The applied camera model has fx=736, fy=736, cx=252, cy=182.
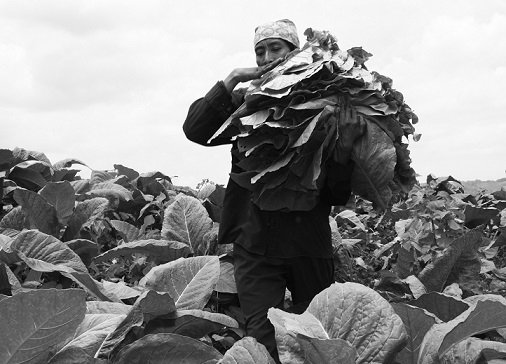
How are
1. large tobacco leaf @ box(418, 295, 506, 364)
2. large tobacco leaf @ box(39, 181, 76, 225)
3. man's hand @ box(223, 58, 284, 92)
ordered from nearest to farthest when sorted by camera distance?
large tobacco leaf @ box(418, 295, 506, 364) < man's hand @ box(223, 58, 284, 92) < large tobacco leaf @ box(39, 181, 76, 225)

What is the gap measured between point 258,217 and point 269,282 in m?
0.31

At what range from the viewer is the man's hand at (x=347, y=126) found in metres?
2.94

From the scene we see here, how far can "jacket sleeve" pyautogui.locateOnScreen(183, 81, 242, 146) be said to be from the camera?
3.52m

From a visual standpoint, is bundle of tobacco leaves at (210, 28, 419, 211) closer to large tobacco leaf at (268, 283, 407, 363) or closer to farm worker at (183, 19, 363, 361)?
farm worker at (183, 19, 363, 361)

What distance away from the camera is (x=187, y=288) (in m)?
2.73

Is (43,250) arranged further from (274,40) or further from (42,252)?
(274,40)

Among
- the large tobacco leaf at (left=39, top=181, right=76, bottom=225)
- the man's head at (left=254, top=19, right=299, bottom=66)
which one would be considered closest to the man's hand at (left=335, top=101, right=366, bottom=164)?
the man's head at (left=254, top=19, right=299, bottom=66)

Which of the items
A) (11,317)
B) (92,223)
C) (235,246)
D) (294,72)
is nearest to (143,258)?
(92,223)

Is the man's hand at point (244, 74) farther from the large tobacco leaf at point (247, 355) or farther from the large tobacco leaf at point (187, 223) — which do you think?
the large tobacco leaf at point (247, 355)

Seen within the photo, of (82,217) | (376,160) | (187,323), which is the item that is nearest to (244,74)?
(376,160)

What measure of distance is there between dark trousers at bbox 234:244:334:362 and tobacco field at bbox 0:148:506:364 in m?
0.15

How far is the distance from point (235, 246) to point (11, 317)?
6.09ft

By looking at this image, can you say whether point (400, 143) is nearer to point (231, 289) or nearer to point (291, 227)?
point (291, 227)

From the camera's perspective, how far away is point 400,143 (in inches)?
123
